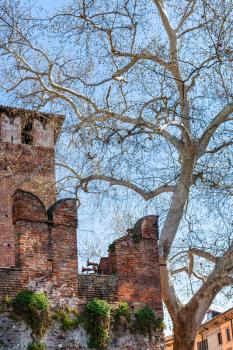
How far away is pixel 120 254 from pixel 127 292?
71cm

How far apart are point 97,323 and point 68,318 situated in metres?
0.52

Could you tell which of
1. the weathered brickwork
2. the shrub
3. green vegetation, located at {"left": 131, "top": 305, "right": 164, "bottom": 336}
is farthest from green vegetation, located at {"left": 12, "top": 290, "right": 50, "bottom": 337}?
green vegetation, located at {"left": 131, "top": 305, "right": 164, "bottom": 336}

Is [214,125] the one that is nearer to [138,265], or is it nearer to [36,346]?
[138,265]

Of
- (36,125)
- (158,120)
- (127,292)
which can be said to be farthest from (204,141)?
(36,125)

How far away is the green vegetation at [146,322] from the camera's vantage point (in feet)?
43.0

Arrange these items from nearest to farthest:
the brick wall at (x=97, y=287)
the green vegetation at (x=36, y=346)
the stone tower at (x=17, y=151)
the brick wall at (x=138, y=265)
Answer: the green vegetation at (x=36, y=346), the brick wall at (x=97, y=287), the brick wall at (x=138, y=265), the stone tower at (x=17, y=151)

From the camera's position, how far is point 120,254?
44.6 feet

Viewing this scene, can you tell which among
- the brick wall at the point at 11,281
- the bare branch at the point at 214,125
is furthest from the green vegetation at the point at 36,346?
the bare branch at the point at 214,125

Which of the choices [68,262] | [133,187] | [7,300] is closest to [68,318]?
[68,262]

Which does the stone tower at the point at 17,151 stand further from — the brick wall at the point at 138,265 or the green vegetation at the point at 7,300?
the green vegetation at the point at 7,300

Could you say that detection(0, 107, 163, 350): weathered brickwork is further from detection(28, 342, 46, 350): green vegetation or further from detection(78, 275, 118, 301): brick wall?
detection(28, 342, 46, 350): green vegetation

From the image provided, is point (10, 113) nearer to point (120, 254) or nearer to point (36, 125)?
point (36, 125)

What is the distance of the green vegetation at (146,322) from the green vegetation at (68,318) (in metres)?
1.06

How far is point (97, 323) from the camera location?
12.7 meters
